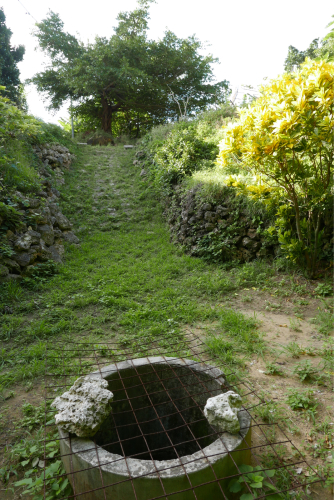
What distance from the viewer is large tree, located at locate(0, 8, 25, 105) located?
17.2 m

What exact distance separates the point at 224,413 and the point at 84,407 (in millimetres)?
915

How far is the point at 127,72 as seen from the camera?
563 inches

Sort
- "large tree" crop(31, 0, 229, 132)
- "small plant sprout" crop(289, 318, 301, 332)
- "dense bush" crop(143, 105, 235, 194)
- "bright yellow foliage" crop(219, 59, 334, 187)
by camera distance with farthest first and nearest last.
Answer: "large tree" crop(31, 0, 229, 132)
"dense bush" crop(143, 105, 235, 194)
"small plant sprout" crop(289, 318, 301, 332)
"bright yellow foliage" crop(219, 59, 334, 187)

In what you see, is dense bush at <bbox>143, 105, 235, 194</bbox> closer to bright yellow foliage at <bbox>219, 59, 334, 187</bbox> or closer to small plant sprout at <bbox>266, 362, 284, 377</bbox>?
bright yellow foliage at <bbox>219, 59, 334, 187</bbox>

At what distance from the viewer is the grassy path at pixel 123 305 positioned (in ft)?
9.88

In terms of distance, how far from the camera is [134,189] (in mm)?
10477

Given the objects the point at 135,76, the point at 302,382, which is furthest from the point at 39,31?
the point at 302,382

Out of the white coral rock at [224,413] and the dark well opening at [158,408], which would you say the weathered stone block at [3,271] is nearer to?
the dark well opening at [158,408]

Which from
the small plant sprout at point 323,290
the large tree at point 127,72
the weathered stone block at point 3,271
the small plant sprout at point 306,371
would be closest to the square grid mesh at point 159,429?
the small plant sprout at point 306,371

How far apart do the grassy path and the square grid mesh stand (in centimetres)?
21

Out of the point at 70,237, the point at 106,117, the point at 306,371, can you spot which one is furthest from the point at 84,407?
the point at 106,117

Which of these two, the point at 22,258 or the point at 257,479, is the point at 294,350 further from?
the point at 22,258

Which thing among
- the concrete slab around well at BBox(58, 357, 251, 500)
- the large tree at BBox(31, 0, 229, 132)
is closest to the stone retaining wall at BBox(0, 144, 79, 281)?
the concrete slab around well at BBox(58, 357, 251, 500)

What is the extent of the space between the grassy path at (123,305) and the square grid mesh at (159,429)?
21cm
